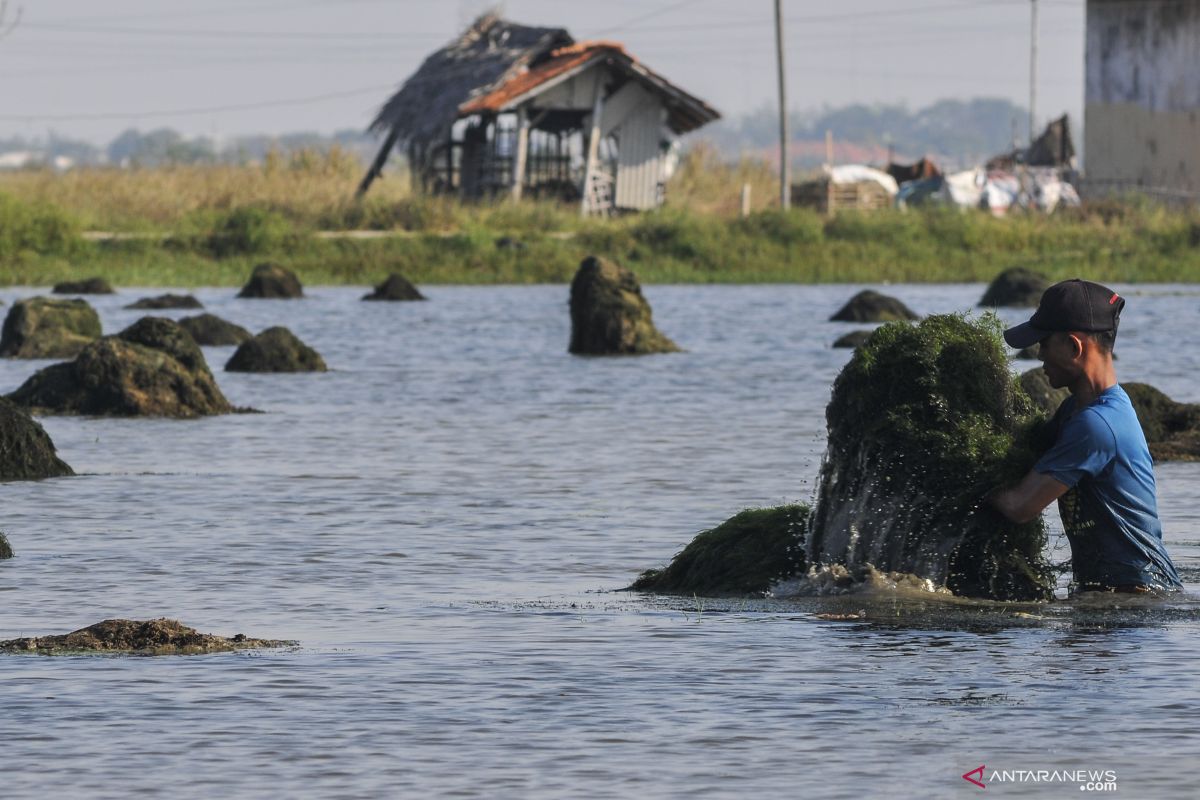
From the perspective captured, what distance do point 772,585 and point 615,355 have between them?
69.7 ft

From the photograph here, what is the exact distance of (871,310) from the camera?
38594mm

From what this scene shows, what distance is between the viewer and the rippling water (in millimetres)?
7812

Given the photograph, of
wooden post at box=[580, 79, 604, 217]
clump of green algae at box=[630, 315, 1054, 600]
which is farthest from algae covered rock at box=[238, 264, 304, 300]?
clump of green algae at box=[630, 315, 1054, 600]

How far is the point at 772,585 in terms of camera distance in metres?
11.3

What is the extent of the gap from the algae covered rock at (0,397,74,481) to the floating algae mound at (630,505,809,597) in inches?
260

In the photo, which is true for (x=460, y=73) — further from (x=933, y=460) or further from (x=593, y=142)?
(x=933, y=460)

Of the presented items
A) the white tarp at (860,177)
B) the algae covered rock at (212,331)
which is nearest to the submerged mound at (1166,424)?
the algae covered rock at (212,331)

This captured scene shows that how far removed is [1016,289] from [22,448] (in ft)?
88.7

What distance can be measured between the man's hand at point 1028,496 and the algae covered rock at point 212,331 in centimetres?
2312

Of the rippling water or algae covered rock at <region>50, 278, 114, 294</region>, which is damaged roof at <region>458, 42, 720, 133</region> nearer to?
algae covered rock at <region>50, 278, 114, 294</region>

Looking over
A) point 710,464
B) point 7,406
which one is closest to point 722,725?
point 7,406

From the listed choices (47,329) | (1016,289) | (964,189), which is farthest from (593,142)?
(47,329)

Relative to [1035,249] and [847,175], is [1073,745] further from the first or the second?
[847,175]

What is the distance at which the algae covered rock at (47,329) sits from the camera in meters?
31.0
